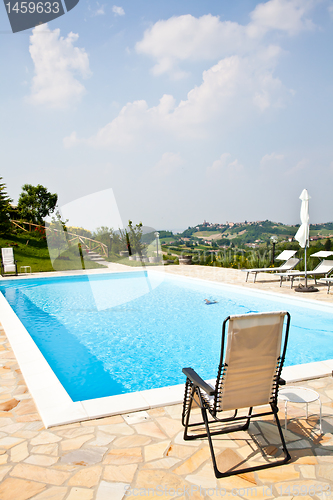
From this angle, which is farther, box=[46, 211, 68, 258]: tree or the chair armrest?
box=[46, 211, 68, 258]: tree

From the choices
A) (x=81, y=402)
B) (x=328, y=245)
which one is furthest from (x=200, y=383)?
(x=328, y=245)

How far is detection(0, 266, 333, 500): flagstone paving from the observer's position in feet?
6.55

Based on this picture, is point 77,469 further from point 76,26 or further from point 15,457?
point 76,26

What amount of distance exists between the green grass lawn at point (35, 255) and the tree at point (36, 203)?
1580 millimetres

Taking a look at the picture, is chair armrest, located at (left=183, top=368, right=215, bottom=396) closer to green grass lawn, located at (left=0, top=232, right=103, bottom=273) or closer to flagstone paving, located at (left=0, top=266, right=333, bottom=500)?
flagstone paving, located at (left=0, top=266, right=333, bottom=500)

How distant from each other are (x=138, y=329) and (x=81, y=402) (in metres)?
3.74

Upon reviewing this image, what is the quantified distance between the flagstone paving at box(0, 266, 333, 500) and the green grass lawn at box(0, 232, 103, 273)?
13.3 m

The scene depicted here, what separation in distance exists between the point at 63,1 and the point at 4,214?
1158 cm

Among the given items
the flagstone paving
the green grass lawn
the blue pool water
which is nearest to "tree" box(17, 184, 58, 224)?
the green grass lawn

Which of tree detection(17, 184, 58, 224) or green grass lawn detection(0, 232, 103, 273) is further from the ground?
tree detection(17, 184, 58, 224)

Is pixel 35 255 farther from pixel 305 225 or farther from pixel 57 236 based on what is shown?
pixel 305 225

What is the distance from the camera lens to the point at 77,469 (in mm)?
2178

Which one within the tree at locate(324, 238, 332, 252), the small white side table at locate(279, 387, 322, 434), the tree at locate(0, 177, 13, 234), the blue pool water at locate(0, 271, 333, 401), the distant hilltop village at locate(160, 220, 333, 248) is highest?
the tree at locate(0, 177, 13, 234)

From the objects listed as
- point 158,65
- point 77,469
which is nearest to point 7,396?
point 77,469
